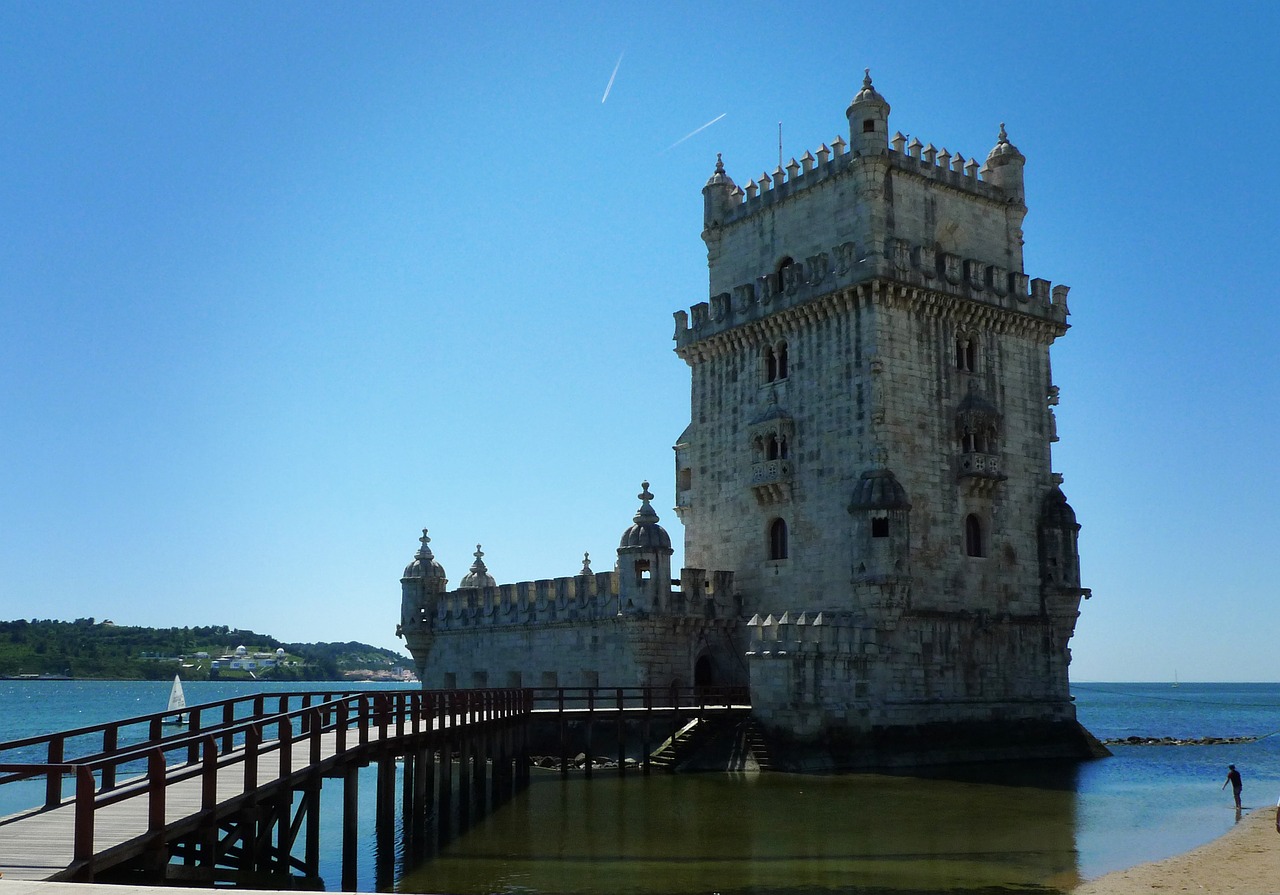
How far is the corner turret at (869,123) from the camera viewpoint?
40.0 m

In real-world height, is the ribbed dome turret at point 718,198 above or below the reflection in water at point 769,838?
above

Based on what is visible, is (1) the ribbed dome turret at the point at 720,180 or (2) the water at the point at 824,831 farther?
(1) the ribbed dome turret at the point at 720,180

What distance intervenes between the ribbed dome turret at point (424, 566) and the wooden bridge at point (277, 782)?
13597 mm

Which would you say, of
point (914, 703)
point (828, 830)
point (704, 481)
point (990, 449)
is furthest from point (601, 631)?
point (828, 830)

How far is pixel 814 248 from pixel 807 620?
41.5 feet

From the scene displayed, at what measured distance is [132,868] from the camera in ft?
48.0

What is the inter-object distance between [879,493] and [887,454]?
1.45 metres

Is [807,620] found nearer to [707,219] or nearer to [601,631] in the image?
[601,631]

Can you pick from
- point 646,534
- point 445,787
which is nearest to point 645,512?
point 646,534

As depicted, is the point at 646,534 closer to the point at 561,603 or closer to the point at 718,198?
the point at 561,603

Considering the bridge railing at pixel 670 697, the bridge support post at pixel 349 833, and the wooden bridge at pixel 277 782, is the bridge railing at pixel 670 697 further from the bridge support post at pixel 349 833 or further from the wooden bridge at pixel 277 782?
the bridge support post at pixel 349 833

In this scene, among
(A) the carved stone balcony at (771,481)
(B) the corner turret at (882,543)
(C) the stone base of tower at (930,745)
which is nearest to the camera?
(C) the stone base of tower at (930,745)

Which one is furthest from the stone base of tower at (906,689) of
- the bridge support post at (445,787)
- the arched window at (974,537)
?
the bridge support post at (445,787)

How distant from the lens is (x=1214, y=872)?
71.9ft
